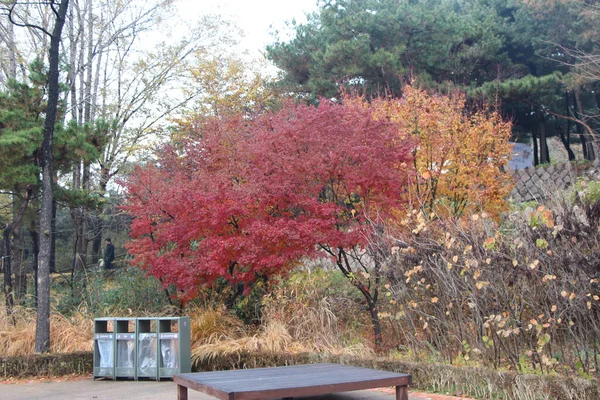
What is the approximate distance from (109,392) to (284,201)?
12.7 feet

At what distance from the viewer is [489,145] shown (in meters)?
14.5

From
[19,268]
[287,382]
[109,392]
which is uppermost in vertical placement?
[19,268]

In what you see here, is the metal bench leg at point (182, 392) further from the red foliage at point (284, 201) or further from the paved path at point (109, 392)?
the red foliage at point (284, 201)

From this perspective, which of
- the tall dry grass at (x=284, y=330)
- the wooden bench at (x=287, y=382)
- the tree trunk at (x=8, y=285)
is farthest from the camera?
the tree trunk at (x=8, y=285)

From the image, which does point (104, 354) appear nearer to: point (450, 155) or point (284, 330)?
point (284, 330)

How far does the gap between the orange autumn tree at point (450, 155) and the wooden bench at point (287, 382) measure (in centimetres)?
654

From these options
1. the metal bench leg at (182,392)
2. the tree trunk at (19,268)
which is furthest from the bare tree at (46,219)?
the metal bench leg at (182,392)

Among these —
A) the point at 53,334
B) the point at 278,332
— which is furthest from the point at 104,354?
the point at 278,332

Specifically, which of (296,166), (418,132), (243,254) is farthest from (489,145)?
(243,254)

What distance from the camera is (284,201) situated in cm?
1009

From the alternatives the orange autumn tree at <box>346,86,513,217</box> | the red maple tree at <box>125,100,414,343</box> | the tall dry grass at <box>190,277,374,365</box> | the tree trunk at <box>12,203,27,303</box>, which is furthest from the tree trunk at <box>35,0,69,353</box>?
the orange autumn tree at <box>346,86,513,217</box>

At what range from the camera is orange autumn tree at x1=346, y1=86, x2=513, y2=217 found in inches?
515

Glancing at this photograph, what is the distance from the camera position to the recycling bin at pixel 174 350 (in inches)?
363

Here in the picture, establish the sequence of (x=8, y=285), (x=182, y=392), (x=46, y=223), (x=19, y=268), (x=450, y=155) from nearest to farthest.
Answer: (x=182, y=392) < (x=46, y=223) < (x=450, y=155) < (x=19, y=268) < (x=8, y=285)
